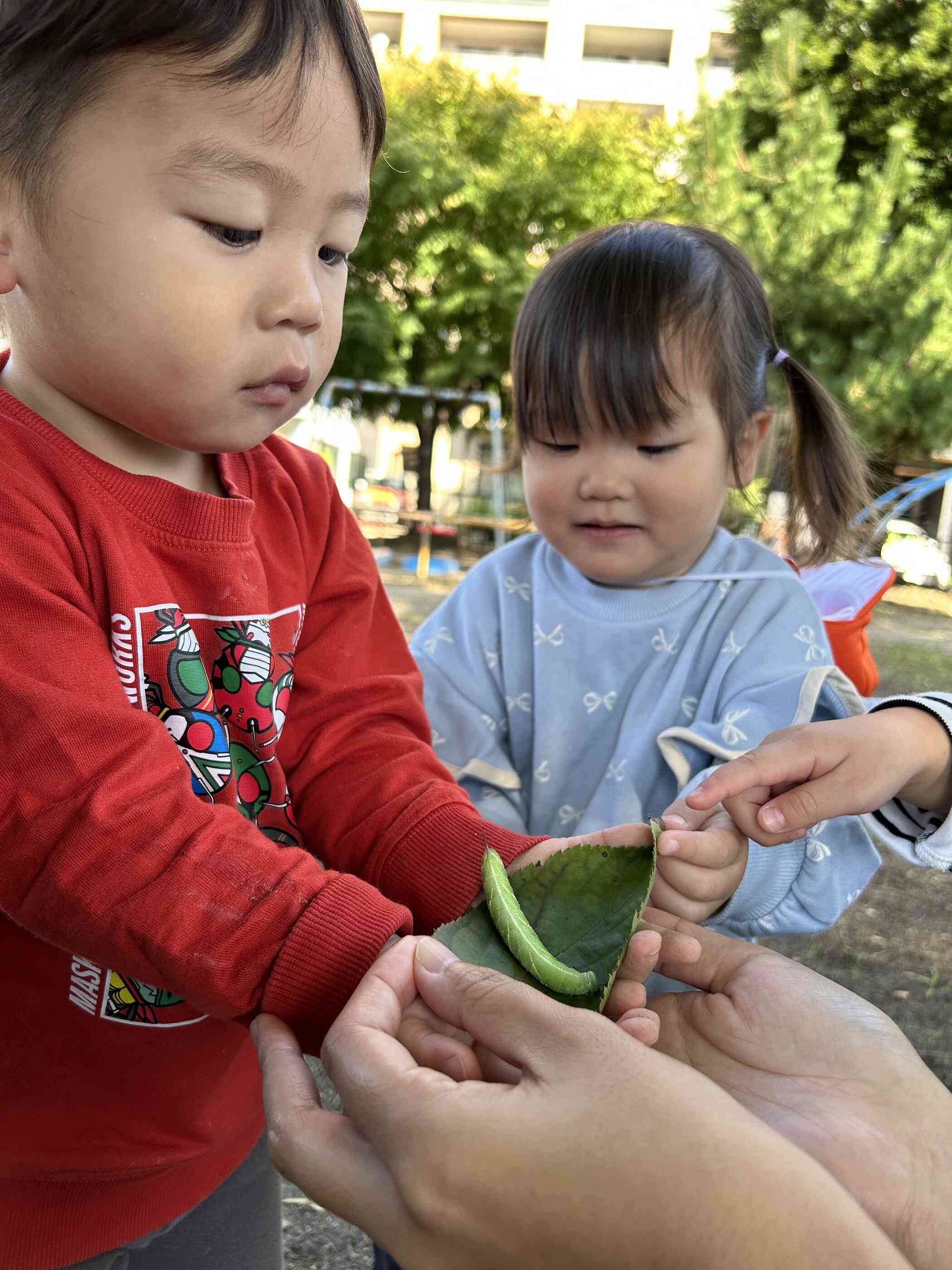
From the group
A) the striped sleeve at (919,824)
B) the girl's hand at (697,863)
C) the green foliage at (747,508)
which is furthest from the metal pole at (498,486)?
the girl's hand at (697,863)

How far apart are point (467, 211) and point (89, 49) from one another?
18.5 meters

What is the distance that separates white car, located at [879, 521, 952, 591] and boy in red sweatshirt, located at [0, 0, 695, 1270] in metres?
13.7

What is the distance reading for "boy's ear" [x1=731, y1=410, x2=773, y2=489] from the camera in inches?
80.2

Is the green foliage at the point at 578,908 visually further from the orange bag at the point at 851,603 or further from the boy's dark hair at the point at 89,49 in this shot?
the orange bag at the point at 851,603

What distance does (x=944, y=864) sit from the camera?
1599mm

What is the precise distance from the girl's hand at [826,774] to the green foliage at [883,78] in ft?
43.6

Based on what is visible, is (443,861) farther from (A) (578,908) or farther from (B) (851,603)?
(B) (851,603)

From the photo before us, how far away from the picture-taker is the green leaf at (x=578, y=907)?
113 cm

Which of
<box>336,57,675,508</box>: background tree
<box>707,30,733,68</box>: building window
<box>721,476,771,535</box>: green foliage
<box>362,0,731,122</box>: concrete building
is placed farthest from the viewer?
<box>362,0,731,122</box>: concrete building

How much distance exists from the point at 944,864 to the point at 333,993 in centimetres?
99

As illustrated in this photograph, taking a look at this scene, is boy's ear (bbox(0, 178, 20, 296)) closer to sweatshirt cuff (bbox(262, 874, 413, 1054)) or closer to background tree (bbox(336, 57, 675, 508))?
sweatshirt cuff (bbox(262, 874, 413, 1054))

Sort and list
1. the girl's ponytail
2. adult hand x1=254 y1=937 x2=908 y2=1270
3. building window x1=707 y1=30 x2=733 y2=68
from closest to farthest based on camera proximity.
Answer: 1. adult hand x1=254 y1=937 x2=908 y2=1270
2. the girl's ponytail
3. building window x1=707 y1=30 x2=733 y2=68

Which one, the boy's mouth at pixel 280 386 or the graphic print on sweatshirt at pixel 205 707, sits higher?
the boy's mouth at pixel 280 386

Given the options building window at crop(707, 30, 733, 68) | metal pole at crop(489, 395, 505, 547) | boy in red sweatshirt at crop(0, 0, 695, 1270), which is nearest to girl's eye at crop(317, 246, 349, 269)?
boy in red sweatshirt at crop(0, 0, 695, 1270)
